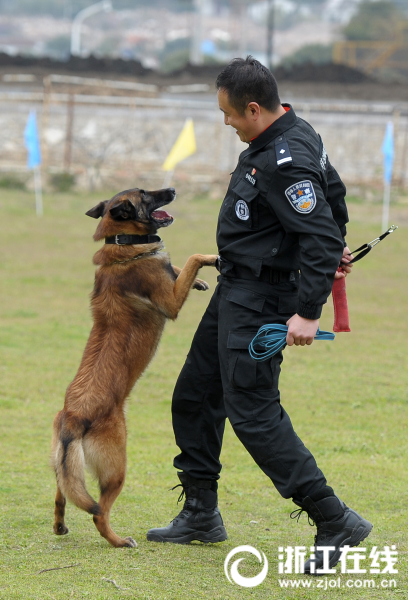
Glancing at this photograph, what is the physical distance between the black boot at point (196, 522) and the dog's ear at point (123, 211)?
149 cm

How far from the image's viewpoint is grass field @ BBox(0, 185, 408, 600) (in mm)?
3383

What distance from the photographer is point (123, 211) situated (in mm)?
4328

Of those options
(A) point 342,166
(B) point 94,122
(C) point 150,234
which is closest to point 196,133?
(B) point 94,122

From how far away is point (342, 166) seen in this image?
23938 millimetres

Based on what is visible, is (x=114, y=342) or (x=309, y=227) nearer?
(x=309, y=227)

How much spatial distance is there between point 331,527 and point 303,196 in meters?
1.52

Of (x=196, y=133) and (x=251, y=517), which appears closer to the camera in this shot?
(x=251, y=517)

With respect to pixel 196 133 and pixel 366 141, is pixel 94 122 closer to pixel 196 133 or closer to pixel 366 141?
pixel 196 133

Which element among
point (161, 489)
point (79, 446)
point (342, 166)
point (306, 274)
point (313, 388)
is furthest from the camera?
point (342, 166)

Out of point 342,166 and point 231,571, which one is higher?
point 342,166

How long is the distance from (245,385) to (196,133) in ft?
70.4

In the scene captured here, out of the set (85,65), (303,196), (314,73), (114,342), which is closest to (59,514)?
(114,342)

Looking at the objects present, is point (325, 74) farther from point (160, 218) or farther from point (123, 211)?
point (123, 211)

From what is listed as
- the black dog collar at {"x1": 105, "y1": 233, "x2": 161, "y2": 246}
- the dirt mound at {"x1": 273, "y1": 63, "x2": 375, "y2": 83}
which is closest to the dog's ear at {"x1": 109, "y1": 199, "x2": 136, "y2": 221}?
the black dog collar at {"x1": 105, "y1": 233, "x2": 161, "y2": 246}
